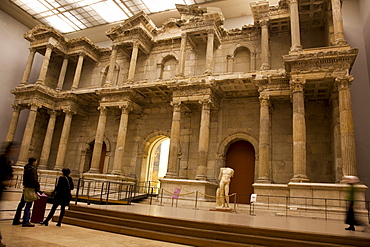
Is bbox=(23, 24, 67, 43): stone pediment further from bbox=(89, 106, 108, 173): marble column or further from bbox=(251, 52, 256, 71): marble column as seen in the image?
bbox=(251, 52, 256, 71): marble column

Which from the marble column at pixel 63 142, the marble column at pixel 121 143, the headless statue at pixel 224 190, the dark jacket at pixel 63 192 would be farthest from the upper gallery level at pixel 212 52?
the dark jacket at pixel 63 192

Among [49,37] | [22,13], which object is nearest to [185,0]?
[49,37]

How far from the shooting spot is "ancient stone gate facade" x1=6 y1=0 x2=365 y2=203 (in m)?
13.4

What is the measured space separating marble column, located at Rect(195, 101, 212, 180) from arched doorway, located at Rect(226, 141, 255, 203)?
226cm

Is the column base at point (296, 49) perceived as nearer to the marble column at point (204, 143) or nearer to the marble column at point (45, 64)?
the marble column at point (204, 143)

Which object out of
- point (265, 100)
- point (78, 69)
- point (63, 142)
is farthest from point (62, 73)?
point (265, 100)

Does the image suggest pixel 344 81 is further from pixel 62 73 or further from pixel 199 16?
pixel 62 73

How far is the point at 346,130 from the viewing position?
12141 millimetres

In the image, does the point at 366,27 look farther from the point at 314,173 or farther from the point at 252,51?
the point at 314,173

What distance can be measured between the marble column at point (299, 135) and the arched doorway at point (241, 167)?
13.5ft

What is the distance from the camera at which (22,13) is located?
23.8 meters

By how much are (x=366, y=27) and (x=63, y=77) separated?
20.2 m

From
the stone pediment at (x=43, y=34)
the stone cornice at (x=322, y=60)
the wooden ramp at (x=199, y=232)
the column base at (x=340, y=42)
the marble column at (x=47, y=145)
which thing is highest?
the stone pediment at (x=43, y=34)

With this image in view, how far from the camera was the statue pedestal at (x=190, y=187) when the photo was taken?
14.8 meters
